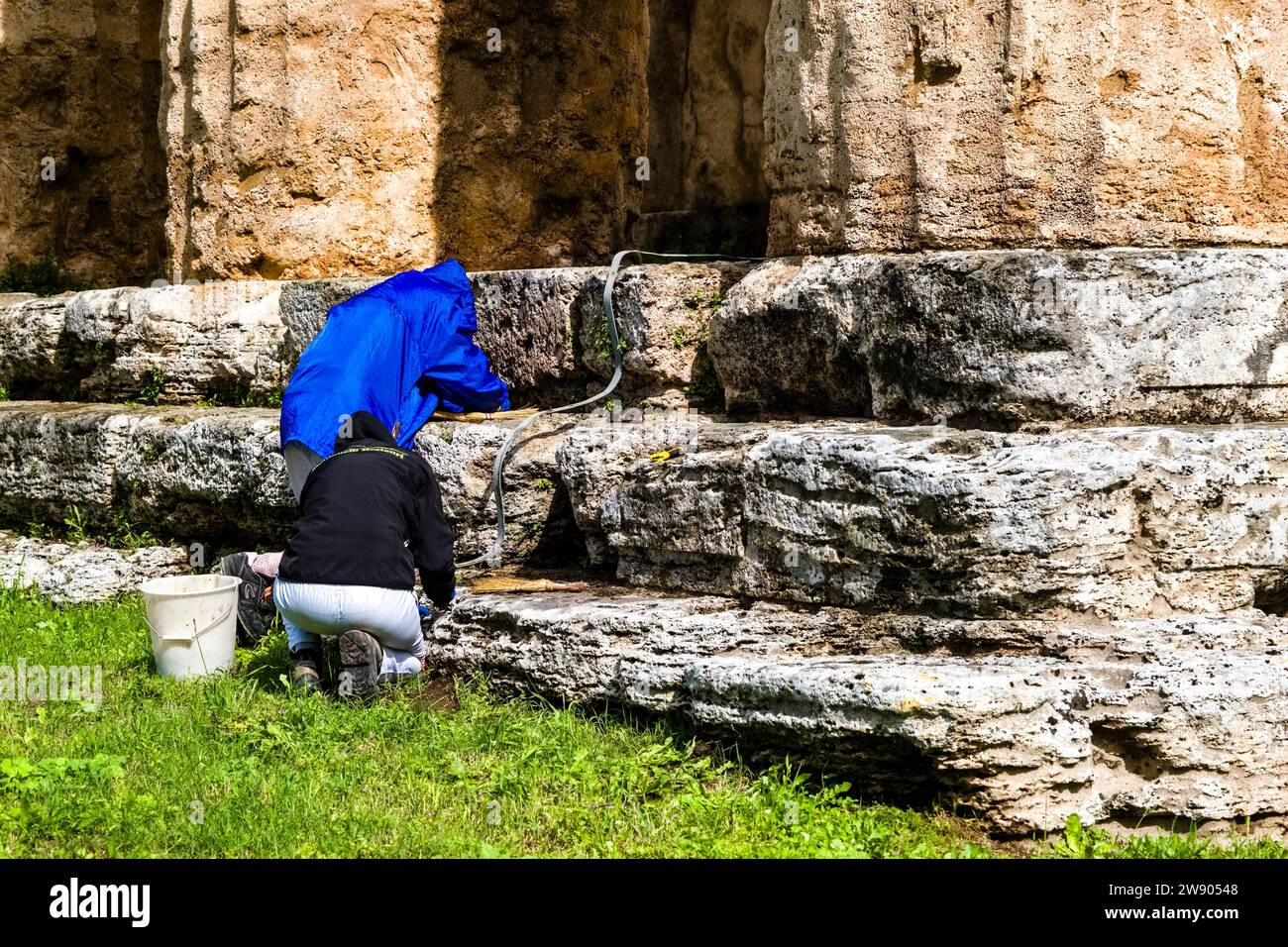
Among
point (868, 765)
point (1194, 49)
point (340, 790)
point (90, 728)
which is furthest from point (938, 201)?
point (90, 728)

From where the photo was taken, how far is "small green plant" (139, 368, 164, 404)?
6594mm

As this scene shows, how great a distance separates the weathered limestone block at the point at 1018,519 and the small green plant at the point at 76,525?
3525 mm

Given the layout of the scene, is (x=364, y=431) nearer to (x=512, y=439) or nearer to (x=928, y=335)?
(x=512, y=439)

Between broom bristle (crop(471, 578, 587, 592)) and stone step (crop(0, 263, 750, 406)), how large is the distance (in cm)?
77

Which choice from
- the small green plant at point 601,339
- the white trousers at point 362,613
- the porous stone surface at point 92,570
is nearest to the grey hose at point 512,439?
the small green plant at point 601,339

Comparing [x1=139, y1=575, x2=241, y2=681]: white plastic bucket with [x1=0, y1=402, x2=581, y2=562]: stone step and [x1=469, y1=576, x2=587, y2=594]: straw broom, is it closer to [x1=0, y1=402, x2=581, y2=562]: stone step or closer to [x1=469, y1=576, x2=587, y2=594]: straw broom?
[x1=0, y1=402, x2=581, y2=562]: stone step

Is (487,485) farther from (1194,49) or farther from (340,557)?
(1194,49)

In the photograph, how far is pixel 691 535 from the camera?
14.5 feet

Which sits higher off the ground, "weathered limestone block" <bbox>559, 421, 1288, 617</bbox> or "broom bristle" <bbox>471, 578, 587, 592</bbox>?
"weathered limestone block" <bbox>559, 421, 1288, 617</bbox>

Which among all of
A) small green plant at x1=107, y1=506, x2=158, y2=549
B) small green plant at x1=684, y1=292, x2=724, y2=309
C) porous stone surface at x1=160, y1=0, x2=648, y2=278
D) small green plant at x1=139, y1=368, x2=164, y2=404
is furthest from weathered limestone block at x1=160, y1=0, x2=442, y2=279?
small green plant at x1=684, y1=292, x2=724, y2=309

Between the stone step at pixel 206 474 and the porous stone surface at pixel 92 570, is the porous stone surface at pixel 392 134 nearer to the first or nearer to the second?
the stone step at pixel 206 474

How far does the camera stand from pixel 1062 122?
416 cm
